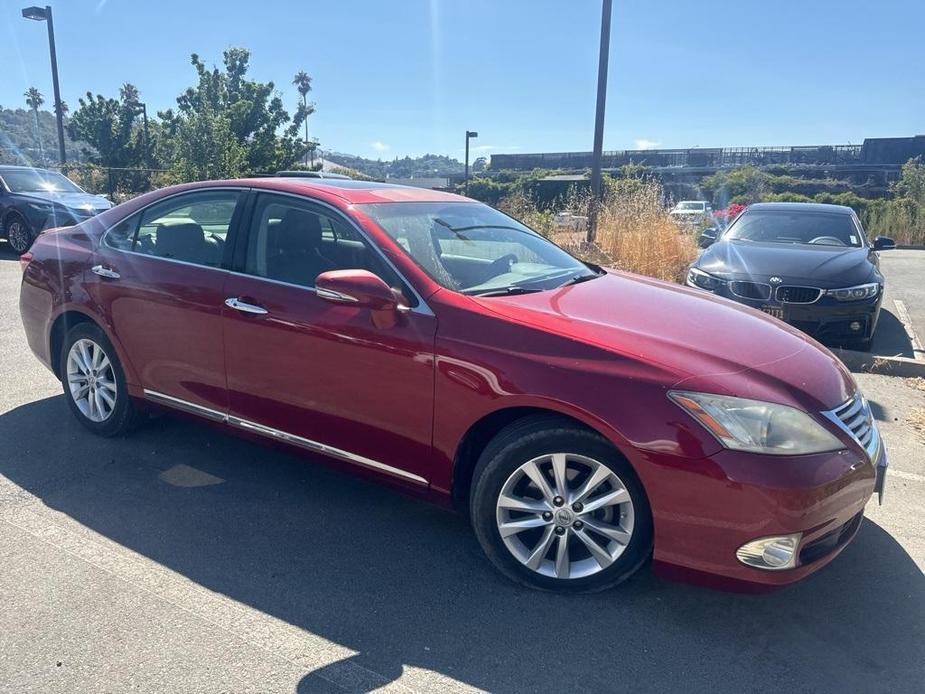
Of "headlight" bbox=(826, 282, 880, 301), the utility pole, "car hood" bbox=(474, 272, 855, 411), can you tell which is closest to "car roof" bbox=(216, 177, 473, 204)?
"car hood" bbox=(474, 272, 855, 411)

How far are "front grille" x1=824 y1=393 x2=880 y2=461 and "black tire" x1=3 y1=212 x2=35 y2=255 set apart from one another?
13.6 meters

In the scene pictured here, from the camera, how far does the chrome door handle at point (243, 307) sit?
3461 millimetres

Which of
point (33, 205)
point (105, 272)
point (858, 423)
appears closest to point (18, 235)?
point (33, 205)

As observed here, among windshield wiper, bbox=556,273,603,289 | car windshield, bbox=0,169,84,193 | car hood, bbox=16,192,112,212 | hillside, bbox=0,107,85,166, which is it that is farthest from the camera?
hillside, bbox=0,107,85,166

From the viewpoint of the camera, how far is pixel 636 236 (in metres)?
10.2

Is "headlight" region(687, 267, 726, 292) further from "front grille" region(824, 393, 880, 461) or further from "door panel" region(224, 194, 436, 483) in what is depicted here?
"door panel" region(224, 194, 436, 483)

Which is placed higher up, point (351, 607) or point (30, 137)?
point (30, 137)

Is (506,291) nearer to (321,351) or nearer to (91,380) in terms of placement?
(321,351)

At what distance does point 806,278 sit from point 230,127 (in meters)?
22.2

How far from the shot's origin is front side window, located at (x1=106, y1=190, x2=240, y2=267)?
3.81 meters

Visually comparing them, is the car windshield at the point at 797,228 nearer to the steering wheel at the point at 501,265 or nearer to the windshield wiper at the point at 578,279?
the windshield wiper at the point at 578,279

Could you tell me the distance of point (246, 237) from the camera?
3.68 meters

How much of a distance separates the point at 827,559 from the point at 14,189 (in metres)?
14.6

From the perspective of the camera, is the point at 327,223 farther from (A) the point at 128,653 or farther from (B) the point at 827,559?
(B) the point at 827,559
